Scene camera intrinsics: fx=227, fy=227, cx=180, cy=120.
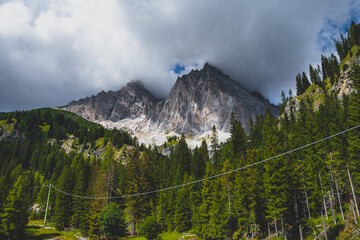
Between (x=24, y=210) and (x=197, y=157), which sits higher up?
(x=197, y=157)

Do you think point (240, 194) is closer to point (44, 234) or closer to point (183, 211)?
point (183, 211)

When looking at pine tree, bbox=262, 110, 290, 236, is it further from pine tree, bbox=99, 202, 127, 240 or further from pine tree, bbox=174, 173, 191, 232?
pine tree, bbox=99, 202, 127, 240

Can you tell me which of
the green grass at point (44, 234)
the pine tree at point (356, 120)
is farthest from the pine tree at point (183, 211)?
the pine tree at point (356, 120)

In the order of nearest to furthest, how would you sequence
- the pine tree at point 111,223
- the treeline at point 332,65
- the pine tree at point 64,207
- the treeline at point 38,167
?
the pine tree at point 111,223 → the treeline at point 38,167 → the pine tree at point 64,207 → the treeline at point 332,65

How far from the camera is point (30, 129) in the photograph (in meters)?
167

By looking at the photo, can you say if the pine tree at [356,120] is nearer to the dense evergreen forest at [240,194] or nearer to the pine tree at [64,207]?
the dense evergreen forest at [240,194]

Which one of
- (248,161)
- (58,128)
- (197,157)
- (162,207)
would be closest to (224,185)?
(248,161)

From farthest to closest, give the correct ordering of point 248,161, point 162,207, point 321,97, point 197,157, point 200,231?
point 321,97 < point 197,157 < point 162,207 < point 248,161 < point 200,231

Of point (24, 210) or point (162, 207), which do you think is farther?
point (162, 207)

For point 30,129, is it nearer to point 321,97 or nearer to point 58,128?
point 58,128

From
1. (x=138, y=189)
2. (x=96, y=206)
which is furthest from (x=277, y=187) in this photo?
(x=96, y=206)

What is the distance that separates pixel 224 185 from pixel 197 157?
24.9 metres

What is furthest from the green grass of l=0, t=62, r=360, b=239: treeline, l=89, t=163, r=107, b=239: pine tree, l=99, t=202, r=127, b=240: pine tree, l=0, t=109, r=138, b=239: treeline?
l=99, t=202, r=127, b=240: pine tree

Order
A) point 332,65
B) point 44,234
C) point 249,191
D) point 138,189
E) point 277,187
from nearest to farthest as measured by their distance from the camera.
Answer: point 277,187
point 249,191
point 44,234
point 138,189
point 332,65
